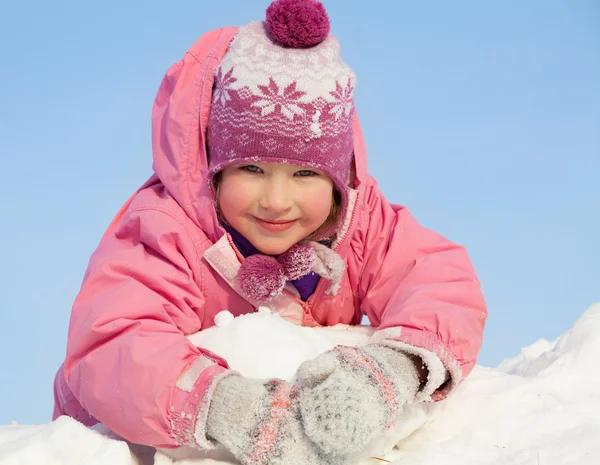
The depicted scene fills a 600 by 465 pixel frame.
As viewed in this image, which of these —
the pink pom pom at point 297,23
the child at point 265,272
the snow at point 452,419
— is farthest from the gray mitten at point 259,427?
the pink pom pom at point 297,23

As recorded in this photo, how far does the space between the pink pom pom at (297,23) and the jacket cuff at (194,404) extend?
87 cm

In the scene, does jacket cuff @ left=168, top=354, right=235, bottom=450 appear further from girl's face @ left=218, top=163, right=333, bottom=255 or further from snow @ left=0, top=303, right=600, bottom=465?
girl's face @ left=218, top=163, right=333, bottom=255

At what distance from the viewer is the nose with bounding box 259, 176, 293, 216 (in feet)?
6.54

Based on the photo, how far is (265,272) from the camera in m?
2.11

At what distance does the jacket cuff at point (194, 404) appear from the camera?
1.61m

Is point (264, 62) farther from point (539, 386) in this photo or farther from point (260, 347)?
point (539, 386)

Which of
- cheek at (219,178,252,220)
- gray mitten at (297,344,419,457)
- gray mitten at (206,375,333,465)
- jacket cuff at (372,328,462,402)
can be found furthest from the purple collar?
gray mitten at (206,375,333,465)

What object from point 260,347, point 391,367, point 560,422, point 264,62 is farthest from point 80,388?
point 560,422

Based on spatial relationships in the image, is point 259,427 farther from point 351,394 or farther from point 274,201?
point 274,201

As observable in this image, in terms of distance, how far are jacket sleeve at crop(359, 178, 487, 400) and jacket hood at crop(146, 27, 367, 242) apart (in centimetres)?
51

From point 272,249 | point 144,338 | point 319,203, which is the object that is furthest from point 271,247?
point 144,338

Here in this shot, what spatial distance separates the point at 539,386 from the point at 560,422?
0.17 metres

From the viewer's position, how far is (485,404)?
1.99 m

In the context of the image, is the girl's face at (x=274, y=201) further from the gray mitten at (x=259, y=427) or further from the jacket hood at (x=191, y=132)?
the gray mitten at (x=259, y=427)
